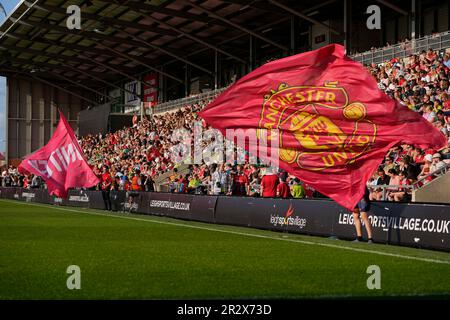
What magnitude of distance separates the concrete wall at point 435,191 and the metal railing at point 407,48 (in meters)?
12.4

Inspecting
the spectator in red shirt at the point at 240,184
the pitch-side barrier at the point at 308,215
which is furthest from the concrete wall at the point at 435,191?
the spectator in red shirt at the point at 240,184

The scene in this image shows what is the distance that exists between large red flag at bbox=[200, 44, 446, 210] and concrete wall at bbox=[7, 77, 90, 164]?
7361cm

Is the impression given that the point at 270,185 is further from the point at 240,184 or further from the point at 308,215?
the point at 240,184

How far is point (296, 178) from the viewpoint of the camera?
947 inches

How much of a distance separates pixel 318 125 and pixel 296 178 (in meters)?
9.76

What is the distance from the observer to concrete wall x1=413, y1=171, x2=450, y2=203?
1911cm

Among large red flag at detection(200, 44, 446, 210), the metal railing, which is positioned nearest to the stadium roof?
the metal railing

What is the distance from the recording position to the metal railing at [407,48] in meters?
30.8

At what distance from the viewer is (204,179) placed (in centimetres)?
3253

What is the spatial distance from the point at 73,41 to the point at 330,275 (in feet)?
186

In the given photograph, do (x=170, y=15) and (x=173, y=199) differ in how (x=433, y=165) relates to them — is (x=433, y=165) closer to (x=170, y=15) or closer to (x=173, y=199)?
(x=173, y=199)

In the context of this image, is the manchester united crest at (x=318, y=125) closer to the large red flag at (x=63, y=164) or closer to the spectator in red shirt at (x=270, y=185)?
the spectator in red shirt at (x=270, y=185)
